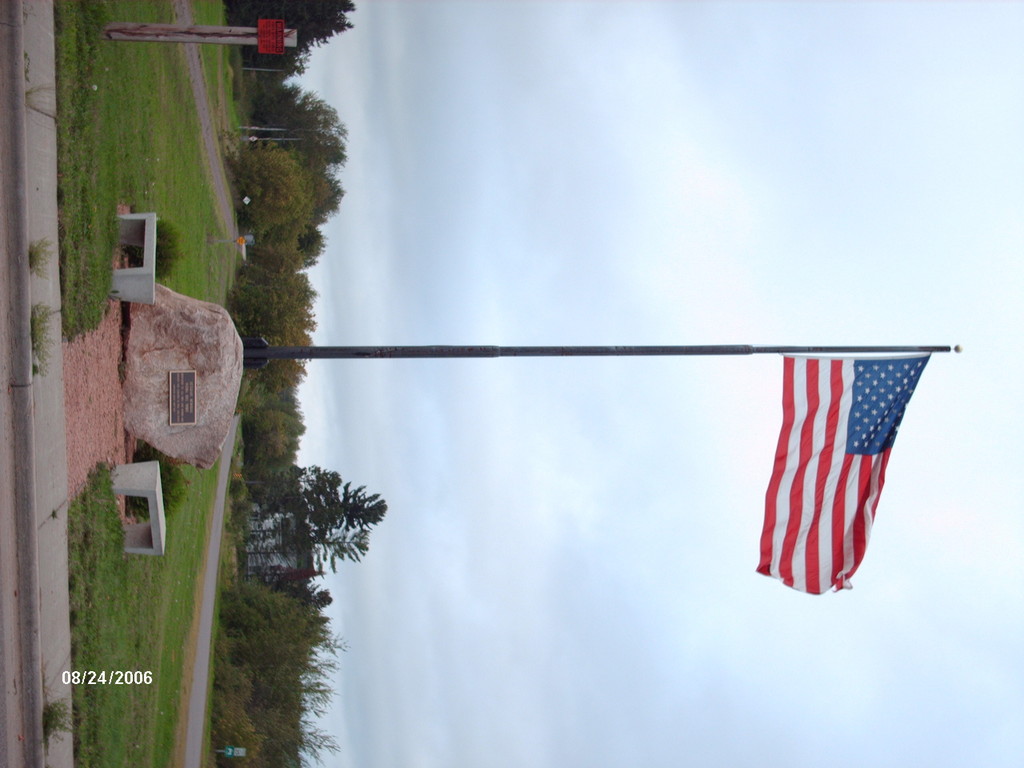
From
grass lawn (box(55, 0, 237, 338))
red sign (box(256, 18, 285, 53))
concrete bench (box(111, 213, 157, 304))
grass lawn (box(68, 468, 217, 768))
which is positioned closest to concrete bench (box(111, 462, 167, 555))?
grass lawn (box(68, 468, 217, 768))

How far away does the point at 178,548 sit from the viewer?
19.1 meters

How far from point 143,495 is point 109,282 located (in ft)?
11.0

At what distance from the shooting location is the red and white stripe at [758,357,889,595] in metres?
11.3

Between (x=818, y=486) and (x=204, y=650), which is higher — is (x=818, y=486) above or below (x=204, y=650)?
above

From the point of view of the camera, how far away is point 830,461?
11445 millimetres

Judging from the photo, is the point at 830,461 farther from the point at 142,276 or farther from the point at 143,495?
the point at 142,276

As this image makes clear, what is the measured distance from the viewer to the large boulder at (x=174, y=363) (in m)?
12.5

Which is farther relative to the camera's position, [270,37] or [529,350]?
[270,37]

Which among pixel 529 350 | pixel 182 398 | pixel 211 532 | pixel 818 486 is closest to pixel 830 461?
pixel 818 486

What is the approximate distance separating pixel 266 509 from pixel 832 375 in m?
36.4

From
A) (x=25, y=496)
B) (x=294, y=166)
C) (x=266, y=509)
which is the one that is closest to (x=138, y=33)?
(x=25, y=496)

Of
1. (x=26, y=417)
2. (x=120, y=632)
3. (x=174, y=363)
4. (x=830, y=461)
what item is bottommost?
(x=120, y=632)
